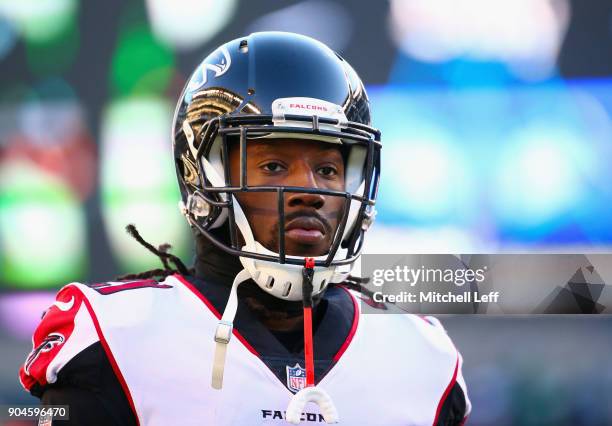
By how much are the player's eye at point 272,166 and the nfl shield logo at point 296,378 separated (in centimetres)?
30

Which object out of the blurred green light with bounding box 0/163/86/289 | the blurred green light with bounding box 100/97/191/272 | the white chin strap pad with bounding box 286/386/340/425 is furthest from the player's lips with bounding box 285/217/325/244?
the blurred green light with bounding box 0/163/86/289

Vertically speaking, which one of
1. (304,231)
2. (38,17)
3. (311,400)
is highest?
(38,17)

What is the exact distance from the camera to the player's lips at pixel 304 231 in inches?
46.9

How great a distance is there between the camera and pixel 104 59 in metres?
2.96

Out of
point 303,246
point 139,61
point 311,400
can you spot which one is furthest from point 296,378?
point 139,61

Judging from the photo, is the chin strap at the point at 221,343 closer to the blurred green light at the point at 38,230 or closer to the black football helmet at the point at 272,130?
the black football helmet at the point at 272,130

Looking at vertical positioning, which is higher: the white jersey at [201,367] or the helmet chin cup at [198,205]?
the helmet chin cup at [198,205]

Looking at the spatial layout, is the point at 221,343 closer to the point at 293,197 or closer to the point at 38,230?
the point at 293,197

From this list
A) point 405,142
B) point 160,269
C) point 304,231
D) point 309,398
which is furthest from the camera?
point 405,142

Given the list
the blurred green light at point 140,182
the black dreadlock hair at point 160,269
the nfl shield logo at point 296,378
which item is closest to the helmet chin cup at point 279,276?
the nfl shield logo at point 296,378

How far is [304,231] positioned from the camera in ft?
3.93

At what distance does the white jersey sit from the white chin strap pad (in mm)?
65

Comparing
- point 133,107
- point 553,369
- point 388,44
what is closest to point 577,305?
point 553,369

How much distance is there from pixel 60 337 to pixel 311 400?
37 centimetres
